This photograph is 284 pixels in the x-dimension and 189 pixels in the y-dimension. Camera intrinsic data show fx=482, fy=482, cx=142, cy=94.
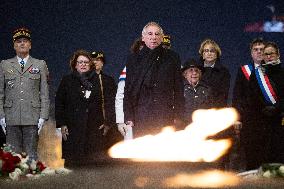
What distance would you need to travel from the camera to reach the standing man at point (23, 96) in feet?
18.4

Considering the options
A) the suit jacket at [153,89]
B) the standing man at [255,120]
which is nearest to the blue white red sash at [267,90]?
the standing man at [255,120]

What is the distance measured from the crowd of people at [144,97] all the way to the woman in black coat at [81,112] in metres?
0.01

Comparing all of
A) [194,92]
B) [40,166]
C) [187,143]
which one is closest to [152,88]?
[187,143]

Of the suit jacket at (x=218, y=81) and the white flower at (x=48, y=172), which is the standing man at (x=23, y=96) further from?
the white flower at (x=48, y=172)

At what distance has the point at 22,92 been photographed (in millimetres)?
5688

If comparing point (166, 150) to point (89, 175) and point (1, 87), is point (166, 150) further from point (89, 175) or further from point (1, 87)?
point (1, 87)

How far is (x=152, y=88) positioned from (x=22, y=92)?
5.64 feet

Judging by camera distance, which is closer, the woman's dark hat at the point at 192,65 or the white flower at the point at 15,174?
the white flower at the point at 15,174

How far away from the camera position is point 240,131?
19.3 feet

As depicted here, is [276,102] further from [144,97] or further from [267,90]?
[144,97]

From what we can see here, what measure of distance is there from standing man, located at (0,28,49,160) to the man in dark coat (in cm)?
136

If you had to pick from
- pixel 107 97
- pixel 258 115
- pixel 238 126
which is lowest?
pixel 238 126

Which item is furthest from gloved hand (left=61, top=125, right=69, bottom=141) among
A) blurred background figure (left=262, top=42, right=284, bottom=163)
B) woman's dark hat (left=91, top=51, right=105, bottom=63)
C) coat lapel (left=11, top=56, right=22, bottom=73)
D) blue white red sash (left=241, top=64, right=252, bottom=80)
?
blurred background figure (left=262, top=42, right=284, bottom=163)

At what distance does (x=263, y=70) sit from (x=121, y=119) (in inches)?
71.8
